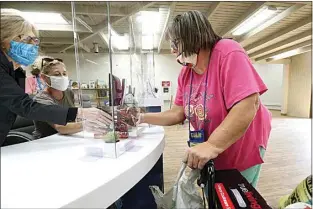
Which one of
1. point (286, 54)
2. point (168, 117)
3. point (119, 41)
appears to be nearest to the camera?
point (168, 117)

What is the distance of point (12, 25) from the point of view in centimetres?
46

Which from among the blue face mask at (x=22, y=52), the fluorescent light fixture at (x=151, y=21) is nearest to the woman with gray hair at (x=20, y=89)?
the blue face mask at (x=22, y=52)

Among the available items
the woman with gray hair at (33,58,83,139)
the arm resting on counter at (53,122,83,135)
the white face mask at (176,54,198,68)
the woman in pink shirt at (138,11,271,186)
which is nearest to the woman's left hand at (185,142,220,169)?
the woman in pink shirt at (138,11,271,186)

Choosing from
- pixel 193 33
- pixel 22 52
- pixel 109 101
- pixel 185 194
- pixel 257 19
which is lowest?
pixel 185 194

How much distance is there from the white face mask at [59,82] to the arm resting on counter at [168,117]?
888mm

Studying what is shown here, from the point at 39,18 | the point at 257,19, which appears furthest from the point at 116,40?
the point at 257,19

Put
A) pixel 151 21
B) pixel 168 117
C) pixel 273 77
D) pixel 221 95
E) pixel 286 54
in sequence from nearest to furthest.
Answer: pixel 221 95
pixel 168 117
pixel 151 21
pixel 286 54
pixel 273 77

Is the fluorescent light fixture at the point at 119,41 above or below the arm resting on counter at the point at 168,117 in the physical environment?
above

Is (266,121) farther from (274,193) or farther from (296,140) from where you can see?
(296,140)

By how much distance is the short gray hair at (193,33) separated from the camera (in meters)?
0.84

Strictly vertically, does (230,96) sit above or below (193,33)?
below

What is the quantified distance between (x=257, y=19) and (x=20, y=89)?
18.3 ft

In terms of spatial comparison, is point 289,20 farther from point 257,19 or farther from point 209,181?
point 209,181

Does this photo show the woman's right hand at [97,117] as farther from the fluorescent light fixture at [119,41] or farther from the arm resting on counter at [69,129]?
the fluorescent light fixture at [119,41]
